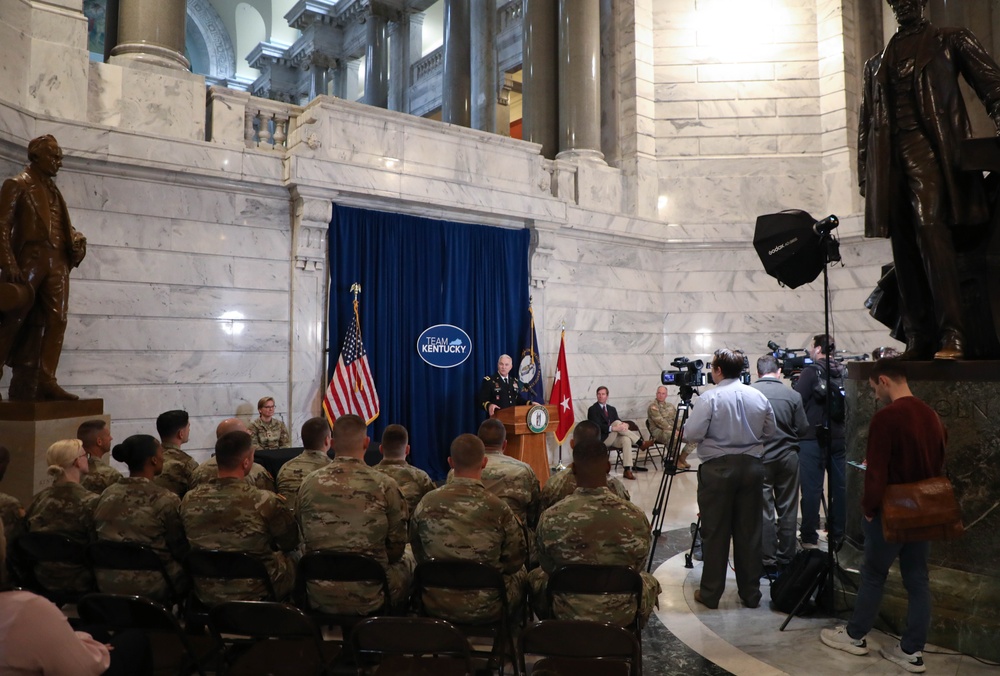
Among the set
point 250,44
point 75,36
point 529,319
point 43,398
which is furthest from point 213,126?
point 250,44

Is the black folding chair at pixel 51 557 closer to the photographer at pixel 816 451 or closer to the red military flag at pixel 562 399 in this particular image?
the photographer at pixel 816 451

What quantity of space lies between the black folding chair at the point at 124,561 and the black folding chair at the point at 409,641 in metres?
1.13

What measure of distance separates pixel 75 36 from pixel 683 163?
357 inches

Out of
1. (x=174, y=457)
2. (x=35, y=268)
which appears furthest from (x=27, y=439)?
(x=174, y=457)

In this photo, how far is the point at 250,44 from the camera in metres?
22.3

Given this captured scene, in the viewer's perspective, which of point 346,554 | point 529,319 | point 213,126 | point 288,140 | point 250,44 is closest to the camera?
point 346,554

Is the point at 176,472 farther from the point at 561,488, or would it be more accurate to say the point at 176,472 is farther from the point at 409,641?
the point at 409,641

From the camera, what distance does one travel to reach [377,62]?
17469mm

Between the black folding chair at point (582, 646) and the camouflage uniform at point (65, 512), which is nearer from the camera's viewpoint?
the black folding chair at point (582, 646)

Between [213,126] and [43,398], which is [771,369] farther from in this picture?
[213,126]

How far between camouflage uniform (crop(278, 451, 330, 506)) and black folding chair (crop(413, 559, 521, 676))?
1.36 metres

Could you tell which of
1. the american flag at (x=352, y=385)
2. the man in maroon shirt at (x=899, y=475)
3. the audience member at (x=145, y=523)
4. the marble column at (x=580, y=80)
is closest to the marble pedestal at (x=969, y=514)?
the man in maroon shirt at (x=899, y=475)

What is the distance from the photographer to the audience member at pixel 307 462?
429 cm

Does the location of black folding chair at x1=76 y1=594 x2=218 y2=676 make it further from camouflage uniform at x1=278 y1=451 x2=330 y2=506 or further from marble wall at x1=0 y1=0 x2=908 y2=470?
marble wall at x1=0 y1=0 x2=908 y2=470
